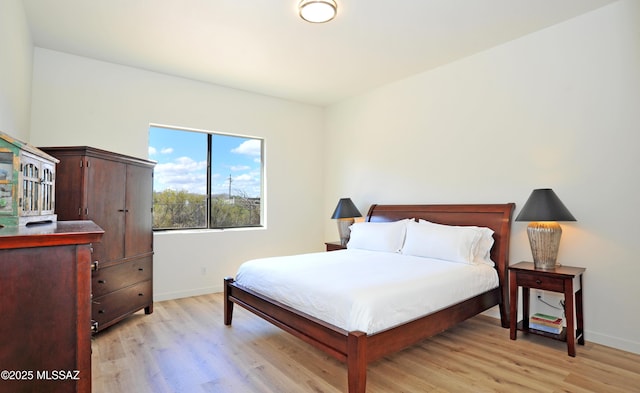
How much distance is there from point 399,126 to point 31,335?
13.7 ft

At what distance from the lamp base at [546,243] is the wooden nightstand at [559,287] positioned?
0.24 ft

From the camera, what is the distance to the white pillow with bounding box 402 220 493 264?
3232 millimetres

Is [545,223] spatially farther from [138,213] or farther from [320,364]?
[138,213]

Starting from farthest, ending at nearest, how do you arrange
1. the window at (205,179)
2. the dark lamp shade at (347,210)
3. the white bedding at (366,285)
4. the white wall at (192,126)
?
the dark lamp shade at (347,210)
the window at (205,179)
the white wall at (192,126)
the white bedding at (366,285)

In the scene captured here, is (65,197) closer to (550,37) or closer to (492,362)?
(492,362)

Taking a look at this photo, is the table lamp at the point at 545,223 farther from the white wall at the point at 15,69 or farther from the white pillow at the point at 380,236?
the white wall at the point at 15,69

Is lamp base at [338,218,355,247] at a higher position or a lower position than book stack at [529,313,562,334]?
higher

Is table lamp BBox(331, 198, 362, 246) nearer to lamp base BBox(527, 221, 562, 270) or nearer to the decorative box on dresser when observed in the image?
lamp base BBox(527, 221, 562, 270)

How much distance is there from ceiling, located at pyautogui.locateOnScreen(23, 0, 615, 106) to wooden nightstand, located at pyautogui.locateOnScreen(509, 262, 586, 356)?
7.08ft

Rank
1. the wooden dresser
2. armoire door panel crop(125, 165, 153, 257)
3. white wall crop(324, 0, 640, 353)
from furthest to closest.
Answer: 1. armoire door panel crop(125, 165, 153, 257)
2. white wall crop(324, 0, 640, 353)
3. the wooden dresser

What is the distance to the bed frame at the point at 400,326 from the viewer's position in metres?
2.02

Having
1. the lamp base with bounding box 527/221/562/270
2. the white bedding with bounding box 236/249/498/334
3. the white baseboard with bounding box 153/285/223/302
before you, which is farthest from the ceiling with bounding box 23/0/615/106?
the white baseboard with bounding box 153/285/223/302

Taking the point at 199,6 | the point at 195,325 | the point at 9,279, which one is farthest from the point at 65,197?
the point at 9,279

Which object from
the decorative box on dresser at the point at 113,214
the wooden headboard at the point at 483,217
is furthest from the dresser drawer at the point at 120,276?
the wooden headboard at the point at 483,217
